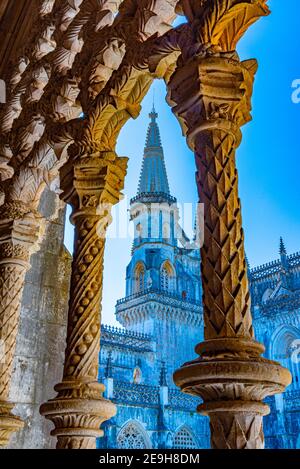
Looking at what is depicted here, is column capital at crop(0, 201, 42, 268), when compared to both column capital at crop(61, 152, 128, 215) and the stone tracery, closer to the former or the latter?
the stone tracery

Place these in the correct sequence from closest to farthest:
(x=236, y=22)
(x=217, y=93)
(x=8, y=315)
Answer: (x=217, y=93) → (x=236, y=22) → (x=8, y=315)

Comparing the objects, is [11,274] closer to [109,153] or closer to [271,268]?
[109,153]

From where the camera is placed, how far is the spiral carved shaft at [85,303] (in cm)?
265

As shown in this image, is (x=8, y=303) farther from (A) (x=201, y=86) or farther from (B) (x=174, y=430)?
(B) (x=174, y=430)

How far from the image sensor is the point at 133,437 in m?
24.2

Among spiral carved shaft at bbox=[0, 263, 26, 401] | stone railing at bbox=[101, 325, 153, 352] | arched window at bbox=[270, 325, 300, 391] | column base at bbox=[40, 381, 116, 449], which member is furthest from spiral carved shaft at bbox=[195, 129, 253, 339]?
arched window at bbox=[270, 325, 300, 391]

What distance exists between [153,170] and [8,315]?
1335 inches

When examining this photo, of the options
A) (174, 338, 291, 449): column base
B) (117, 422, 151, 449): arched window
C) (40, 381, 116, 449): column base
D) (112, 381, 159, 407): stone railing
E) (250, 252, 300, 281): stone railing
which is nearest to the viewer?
Result: (174, 338, 291, 449): column base

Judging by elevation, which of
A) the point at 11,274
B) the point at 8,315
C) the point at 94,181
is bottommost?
the point at 8,315

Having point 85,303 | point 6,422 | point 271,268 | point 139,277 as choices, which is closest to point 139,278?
point 139,277

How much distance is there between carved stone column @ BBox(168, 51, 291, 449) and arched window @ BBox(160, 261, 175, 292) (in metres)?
32.0

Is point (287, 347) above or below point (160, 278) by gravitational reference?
below

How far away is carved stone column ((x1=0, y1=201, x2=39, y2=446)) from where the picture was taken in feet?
11.0
